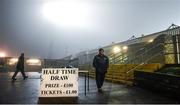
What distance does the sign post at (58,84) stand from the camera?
700 centimetres

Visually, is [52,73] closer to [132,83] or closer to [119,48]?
[132,83]

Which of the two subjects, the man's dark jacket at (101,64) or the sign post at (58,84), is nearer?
the sign post at (58,84)

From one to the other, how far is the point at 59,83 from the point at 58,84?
45 millimetres

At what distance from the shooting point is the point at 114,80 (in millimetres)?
13875

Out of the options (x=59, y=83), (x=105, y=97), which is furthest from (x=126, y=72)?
(x=59, y=83)

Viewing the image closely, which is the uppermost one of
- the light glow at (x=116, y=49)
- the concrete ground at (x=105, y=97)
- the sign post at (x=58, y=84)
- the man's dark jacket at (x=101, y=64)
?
the light glow at (x=116, y=49)

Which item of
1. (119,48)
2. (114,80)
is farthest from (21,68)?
(119,48)

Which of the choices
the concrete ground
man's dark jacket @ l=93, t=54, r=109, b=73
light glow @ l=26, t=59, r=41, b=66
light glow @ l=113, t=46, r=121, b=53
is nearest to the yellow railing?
man's dark jacket @ l=93, t=54, r=109, b=73

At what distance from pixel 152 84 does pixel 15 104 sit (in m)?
5.39

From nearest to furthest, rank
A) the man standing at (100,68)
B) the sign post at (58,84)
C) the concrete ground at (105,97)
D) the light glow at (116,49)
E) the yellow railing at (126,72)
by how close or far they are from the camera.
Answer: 1. the concrete ground at (105,97)
2. the sign post at (58,84)
3. the man standing at (100,68)
4. the yellow railing at (126,72)
5. the light glow at (116,49)

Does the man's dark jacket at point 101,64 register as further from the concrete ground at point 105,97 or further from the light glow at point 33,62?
the light glow at point 33,62

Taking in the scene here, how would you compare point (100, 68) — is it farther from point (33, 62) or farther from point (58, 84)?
point (33, 62)

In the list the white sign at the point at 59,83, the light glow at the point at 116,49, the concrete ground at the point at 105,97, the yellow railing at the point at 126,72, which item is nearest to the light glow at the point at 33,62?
the light glow at the point at 116,49

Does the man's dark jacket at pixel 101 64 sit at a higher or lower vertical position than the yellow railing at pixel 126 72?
higher
